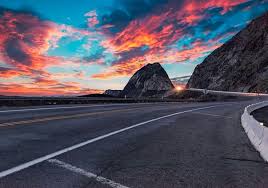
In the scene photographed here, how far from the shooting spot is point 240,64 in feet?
470

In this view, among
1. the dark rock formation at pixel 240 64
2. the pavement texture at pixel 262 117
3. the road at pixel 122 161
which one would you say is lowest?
the pavement texture at pixel 262 117

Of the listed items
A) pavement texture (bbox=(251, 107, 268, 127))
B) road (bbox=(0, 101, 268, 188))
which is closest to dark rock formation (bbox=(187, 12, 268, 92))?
pavement texture (bbox=(251, 107, 268, 127))

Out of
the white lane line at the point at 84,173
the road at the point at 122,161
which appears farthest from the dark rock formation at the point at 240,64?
the white lane line at the point at 84,173

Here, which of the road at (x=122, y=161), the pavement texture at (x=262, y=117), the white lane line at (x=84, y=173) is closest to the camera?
the white lane line at (x=84, y=173)

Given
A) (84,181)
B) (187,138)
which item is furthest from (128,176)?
(187,138)

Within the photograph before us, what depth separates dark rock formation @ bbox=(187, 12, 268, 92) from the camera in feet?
416

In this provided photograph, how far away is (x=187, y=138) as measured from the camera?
36.0 feet

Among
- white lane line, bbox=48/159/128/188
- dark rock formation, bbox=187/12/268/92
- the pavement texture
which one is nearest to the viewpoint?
white lane line, bbox=48/159/128/188

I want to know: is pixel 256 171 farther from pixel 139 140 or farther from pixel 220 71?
pixel 220 71

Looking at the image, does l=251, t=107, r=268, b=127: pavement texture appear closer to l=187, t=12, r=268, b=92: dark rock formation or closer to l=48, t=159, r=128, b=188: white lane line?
l=48, t=159, r=128, b=188: white lane line

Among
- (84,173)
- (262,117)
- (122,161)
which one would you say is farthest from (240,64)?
(84,173)

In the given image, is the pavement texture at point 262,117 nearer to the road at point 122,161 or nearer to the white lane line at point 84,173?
the road at point 122,161

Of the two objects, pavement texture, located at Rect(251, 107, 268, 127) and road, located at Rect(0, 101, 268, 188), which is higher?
road, located at Rect(0, 101, 268, 188)

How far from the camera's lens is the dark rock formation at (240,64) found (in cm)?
12666
